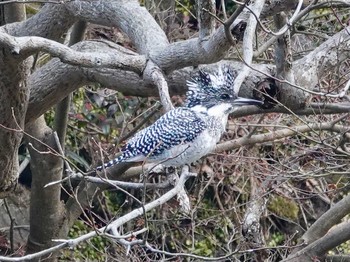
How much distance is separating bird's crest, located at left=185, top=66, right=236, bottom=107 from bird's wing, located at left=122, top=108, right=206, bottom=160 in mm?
126

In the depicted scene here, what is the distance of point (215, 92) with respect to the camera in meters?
4.59

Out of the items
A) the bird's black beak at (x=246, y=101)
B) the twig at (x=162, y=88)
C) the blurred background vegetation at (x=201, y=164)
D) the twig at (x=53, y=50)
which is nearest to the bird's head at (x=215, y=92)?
the bird's black beak at (x=246, y=101)

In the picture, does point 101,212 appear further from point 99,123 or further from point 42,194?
point 42,194

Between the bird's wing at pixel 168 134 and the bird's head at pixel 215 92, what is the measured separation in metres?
0.12

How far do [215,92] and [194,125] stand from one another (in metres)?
0.23

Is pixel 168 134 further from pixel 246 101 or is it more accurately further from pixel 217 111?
pixel 246 101

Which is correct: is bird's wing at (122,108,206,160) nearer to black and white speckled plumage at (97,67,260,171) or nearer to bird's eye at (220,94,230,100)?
black and white speckled plumage at (97,67,260,171)

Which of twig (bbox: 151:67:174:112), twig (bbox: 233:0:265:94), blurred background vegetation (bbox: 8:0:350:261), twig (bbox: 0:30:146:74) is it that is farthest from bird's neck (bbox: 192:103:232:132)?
blurred background vegetation (bbox: 8:0:350:261)

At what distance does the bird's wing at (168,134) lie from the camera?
4457mm

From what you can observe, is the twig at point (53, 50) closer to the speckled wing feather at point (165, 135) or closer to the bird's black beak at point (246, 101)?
the speckled wing feather at point (165, 135)

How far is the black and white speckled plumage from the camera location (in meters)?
4.45

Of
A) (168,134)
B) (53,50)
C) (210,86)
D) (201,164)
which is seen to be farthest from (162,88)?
(201,164)

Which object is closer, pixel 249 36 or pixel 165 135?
pixel 249 36

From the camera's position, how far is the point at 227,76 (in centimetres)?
459
